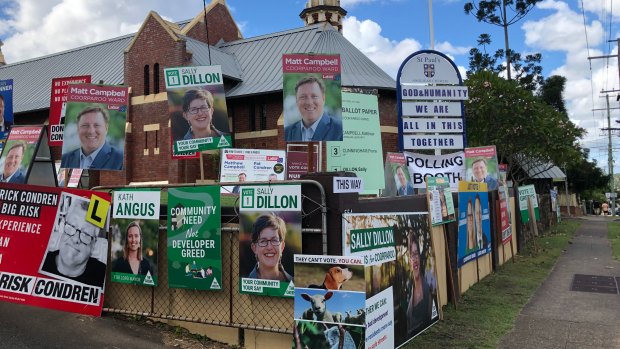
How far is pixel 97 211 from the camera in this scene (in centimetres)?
663

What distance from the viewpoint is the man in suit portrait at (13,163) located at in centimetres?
970

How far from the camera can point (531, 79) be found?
41.0 meters

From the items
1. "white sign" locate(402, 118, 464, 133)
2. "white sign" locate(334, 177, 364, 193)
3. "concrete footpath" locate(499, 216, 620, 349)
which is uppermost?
"white sign" locate(402, 118, 464, 133)

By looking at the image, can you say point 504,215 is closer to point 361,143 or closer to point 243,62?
point 361,143

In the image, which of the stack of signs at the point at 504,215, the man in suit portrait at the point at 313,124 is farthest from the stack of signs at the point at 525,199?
the man in suit portrait at the point at 313,124

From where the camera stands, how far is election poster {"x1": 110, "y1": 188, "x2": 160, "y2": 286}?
6363 mm

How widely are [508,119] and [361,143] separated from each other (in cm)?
1554

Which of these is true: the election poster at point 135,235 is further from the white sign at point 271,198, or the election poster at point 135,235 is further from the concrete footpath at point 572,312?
the concrete footpath at point 572,312

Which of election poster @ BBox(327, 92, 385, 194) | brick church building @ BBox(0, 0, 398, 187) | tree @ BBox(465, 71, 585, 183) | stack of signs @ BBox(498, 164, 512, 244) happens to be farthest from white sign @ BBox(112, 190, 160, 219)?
brick church building @ BBox(0, 0, 398, 187)

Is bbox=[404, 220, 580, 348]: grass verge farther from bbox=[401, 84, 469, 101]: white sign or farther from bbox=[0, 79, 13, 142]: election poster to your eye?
bbox=[0, 79, 13, 142]: election poster

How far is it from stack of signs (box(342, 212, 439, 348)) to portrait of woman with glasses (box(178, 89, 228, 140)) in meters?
4.42

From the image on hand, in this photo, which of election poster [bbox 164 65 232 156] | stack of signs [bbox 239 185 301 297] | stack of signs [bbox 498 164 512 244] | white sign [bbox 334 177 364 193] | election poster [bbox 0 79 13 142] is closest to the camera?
white sign [bbox 334 177 364 193]

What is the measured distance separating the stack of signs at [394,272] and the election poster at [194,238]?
1668 millimetres

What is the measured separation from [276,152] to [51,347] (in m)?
10.5
